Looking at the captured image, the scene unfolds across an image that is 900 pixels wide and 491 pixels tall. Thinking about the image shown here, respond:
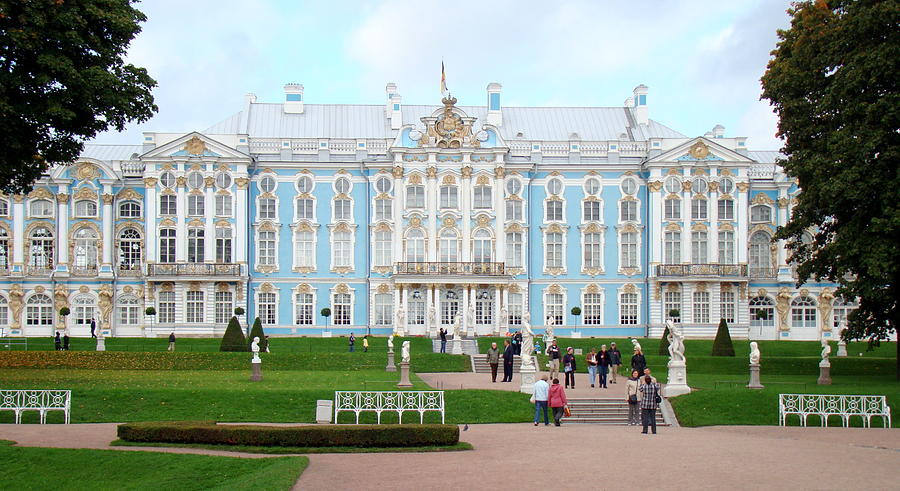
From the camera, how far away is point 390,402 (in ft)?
80.7

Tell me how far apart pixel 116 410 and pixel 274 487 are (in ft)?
38.8

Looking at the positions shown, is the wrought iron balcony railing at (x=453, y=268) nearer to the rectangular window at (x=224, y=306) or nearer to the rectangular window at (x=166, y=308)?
the rectangular window at (x=224, y=306)

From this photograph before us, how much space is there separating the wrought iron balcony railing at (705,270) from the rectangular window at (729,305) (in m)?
1.25

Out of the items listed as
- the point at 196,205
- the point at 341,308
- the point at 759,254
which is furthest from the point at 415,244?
the point at 759,254

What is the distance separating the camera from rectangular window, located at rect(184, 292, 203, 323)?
5409 centimetres

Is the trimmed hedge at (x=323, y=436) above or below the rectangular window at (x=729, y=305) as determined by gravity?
below

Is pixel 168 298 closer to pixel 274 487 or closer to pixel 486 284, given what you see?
pixel 486 284

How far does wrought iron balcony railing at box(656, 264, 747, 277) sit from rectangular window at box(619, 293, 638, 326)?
2.37m

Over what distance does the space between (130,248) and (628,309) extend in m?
28.2

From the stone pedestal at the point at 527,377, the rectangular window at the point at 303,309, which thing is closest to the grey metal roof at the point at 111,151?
the rectangular window at the point at 303,309

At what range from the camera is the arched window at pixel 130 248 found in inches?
2190

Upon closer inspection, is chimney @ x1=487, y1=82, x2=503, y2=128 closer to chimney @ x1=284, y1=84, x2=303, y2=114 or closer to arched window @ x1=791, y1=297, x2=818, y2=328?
chimney @ x1=284, y1=84, x2=303, y2=114

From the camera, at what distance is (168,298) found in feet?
178

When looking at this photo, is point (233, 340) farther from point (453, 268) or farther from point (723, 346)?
point (723, 346)
